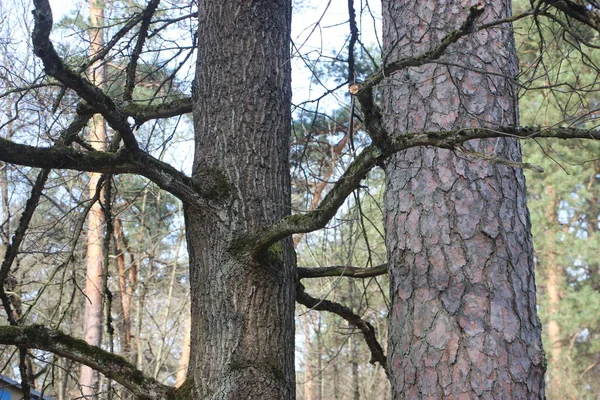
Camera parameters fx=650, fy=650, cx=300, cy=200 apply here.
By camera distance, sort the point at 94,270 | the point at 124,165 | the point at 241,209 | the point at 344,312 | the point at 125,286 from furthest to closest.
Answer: the point at 125,286, the point at 94,270, the point at 344,312, the point at 241,209, the point at 124,165

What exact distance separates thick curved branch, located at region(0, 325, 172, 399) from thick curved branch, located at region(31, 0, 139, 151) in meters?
0.72

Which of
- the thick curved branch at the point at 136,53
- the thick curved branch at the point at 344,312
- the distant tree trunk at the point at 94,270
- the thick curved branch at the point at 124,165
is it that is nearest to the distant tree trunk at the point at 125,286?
the distant tree trunk at the point at 94,270

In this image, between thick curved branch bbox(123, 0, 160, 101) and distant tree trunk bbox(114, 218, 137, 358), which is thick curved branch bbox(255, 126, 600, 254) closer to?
thick curved branch bbox(123, 0, 160, 101)

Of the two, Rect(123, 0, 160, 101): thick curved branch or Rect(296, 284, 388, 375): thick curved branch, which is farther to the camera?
Rect(123, 0, 160, 101): thick curved branch

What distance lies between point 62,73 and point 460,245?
5.78 feet

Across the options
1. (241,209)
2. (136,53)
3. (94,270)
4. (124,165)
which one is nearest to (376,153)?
(241,209)

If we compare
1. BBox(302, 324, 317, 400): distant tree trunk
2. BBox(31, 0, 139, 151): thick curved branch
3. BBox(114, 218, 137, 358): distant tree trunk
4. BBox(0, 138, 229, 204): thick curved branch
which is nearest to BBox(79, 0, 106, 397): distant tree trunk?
BBox(114, 218, 137, 358): distant tree trunk

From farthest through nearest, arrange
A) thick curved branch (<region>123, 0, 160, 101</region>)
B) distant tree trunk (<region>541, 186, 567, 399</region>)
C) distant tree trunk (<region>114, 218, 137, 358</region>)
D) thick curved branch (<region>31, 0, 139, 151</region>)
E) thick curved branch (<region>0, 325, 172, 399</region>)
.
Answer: distant tree trunk (<region>541, 186, 567, 399</region>) < distant tree trunk (<region>114, 218, 137, 358</region>) < thick curved branch (<region>123, 0, 160, 101</region>) < thick curved branch (<region>0, 325, 172, 399</region>) < thick curved branch (<region>31, 0, 139, 151</region>)

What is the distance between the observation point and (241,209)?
2.48 m

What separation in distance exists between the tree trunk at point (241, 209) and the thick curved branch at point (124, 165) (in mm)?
48

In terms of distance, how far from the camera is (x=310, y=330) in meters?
15.3

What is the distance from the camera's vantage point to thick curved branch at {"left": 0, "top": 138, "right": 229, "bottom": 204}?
6.83 feet

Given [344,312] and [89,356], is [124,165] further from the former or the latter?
[344,312]

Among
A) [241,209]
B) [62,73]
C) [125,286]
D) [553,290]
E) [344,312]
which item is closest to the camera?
[62,73]
